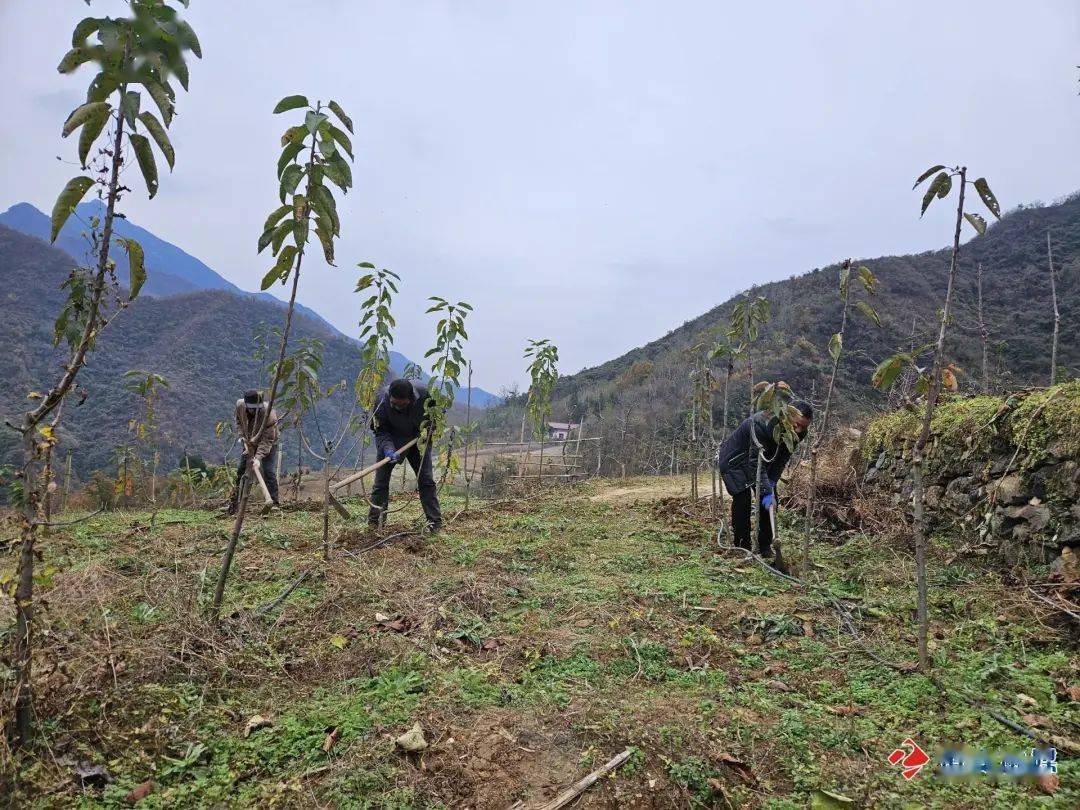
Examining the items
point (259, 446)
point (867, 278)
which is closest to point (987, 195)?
point (867, 278)

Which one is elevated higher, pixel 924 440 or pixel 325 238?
pixel 325 238

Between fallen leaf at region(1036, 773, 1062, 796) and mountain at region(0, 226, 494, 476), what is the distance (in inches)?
678

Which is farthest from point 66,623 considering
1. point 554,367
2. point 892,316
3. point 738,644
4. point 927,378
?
point 892,316

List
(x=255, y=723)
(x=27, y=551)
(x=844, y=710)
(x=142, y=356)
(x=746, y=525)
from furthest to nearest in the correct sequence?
(x=142, y=356) → (x=746, y=525) → (x=844, y=710) → (x=255, y=723) → (x=27, y=551)

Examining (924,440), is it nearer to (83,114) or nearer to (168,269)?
(83,114)

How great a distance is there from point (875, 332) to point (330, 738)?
116 feet

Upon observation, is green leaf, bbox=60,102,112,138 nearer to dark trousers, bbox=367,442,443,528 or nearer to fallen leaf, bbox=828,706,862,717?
fallen leaf, bbox=828,706,862,717

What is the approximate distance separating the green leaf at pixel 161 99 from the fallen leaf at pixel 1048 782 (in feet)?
12.8

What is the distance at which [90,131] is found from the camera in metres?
2.04

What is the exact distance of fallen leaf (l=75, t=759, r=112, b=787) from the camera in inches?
77.9

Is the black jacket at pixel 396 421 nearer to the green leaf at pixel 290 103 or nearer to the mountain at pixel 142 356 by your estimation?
the green leaf at pixel 290 103

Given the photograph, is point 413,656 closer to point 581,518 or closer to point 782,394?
point 782,394

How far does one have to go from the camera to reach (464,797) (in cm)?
206

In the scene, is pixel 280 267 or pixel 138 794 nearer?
pixel 138 794
